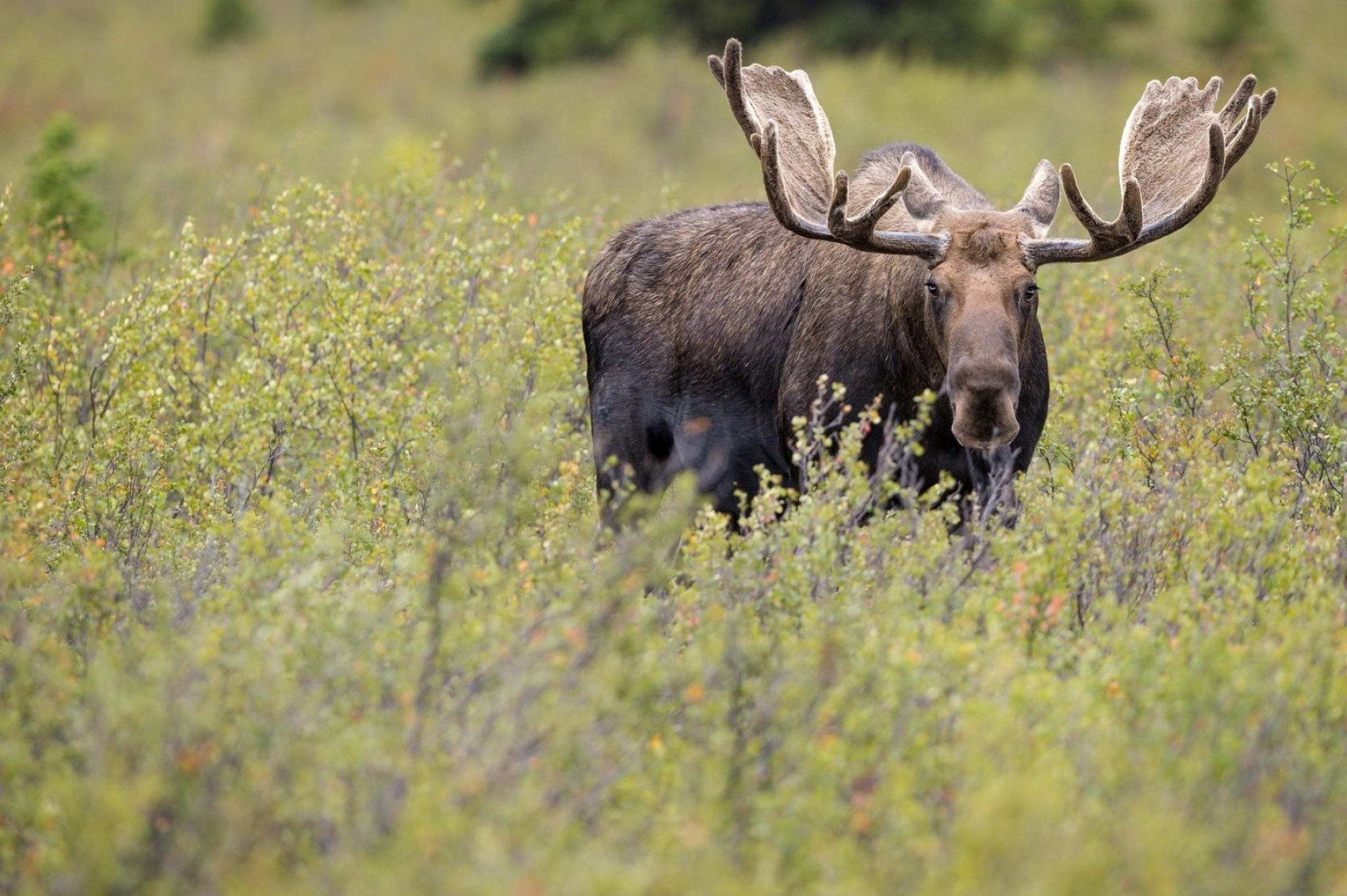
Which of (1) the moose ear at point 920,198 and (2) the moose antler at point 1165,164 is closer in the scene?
(2) the moose antler at point 1165,164

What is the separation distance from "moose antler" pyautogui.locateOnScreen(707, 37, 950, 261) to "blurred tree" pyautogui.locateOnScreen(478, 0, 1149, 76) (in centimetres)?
1828

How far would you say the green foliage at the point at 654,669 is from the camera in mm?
3500

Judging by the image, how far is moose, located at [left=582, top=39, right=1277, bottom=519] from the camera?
6.13m

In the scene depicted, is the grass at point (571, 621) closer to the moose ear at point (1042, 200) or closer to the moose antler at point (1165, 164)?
the moose antler at point (1165, 164)

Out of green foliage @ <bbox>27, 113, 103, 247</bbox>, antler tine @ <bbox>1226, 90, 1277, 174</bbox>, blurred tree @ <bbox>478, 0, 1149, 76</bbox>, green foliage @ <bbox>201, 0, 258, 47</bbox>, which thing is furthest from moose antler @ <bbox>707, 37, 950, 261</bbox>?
green foliage @ <bbox>201, 0, 258, 47</bbox>

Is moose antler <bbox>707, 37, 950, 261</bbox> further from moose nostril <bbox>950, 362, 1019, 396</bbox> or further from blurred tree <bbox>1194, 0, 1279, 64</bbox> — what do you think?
blurred tree <bbox>1194, 0, 1279, 64</bbox>

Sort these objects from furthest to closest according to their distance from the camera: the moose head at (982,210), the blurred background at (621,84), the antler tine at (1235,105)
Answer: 1. the blurred background at (621,84)
2. the antler tine at (1235,105)
3. the moose head at (982,210)

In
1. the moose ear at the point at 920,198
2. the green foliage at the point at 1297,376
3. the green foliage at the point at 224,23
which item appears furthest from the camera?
the green foliage at the point at 224,23

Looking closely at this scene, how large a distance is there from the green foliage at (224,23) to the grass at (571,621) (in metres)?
22.7

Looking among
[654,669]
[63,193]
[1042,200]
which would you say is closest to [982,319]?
[1042,200]

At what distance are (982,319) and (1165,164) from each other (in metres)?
1.58

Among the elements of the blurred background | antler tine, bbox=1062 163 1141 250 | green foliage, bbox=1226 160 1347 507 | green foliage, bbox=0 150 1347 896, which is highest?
the blurred background

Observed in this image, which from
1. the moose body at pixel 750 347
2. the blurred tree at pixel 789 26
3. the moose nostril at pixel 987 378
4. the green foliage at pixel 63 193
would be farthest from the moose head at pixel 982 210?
the blurred tree at pixel 789 26

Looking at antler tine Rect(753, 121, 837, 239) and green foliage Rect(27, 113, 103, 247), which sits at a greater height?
green foliage Rect(27, 113, 103, 247)
